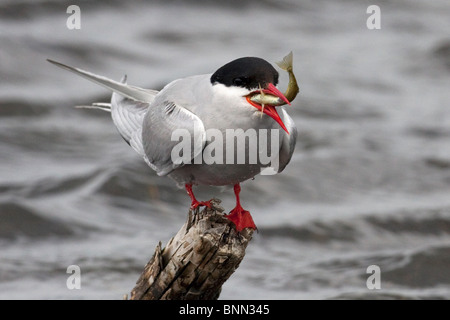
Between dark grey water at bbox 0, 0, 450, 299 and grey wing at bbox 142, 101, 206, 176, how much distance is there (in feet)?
9.25

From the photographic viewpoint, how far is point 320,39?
14.8 meters

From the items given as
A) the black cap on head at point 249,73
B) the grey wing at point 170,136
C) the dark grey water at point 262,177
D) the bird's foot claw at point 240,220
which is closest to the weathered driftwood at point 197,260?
the bird's foot claw at point 240,220

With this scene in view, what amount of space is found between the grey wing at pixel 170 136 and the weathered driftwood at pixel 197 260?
394 mm

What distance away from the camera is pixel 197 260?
5031mm

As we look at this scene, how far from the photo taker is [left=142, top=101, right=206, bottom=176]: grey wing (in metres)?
5.16

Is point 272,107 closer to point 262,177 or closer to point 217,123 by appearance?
point 217,123

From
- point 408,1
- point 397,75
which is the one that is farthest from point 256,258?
point 408,1

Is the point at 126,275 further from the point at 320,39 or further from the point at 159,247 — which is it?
the point at 320,39

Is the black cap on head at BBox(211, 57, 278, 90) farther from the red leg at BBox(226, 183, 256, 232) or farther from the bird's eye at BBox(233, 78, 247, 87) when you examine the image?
the red leg at BBox(226, 183, 256, 232)

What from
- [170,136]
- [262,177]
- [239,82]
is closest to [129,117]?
[170,136]

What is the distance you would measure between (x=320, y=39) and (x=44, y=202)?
22.0 ft

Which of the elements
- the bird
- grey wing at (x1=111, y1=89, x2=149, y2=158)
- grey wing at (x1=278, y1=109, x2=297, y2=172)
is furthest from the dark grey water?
grey wing at (x1=278, y1=109, x2=297, y2=172)

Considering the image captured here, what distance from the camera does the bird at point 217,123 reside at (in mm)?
4906

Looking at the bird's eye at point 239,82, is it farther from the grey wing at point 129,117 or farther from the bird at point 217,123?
the grey wing at point 129,117
